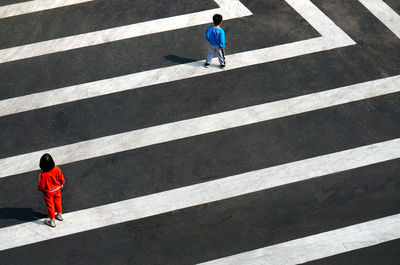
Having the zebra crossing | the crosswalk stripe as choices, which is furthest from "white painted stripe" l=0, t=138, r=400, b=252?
the crosswalk stripe

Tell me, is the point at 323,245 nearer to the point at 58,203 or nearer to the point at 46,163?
the point at 58,203

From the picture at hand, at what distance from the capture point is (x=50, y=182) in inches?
412

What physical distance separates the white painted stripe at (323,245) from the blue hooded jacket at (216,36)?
484 centimetres

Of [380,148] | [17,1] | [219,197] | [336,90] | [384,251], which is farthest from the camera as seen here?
[17,1]

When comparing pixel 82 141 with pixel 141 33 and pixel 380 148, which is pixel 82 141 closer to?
pixel 141 33

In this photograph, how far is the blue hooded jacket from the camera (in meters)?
13.4

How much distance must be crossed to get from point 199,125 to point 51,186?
3.58 meters

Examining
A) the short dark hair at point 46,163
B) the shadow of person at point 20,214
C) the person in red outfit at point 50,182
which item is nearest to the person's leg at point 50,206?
the person in red outfit at point 50,182

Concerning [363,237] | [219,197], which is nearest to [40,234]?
[219,197]

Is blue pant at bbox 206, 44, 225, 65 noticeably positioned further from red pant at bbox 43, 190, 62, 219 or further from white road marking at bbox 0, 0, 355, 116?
red pant at bbox 43, 190, 62, 219

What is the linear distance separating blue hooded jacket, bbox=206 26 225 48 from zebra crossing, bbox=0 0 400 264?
779 millimetres

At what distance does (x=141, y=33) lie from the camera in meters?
15.0

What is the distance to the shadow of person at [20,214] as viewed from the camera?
1118 centimetres

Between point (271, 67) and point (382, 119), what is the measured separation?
274cm
